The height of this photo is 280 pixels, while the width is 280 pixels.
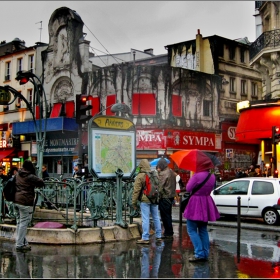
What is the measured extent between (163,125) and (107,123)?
21.3 metres

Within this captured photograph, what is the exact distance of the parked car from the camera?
1444cm

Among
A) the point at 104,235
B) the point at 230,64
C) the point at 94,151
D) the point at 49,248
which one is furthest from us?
the point at 230,64

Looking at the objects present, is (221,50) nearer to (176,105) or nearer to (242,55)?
(242,55)

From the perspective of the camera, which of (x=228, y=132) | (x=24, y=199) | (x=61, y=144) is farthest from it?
(x=61, y=144)

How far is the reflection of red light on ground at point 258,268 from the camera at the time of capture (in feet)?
23.2

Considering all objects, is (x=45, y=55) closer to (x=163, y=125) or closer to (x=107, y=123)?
(x=163, y=125)

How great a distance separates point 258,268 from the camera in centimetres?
753

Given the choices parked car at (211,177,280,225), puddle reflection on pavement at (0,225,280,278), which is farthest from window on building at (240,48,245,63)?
puddle reflection on pavement at (0,225,280,278)

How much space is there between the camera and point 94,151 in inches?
416

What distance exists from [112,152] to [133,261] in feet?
11.9

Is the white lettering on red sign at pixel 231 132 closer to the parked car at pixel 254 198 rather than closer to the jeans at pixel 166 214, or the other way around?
the parked car at pixel 254 198

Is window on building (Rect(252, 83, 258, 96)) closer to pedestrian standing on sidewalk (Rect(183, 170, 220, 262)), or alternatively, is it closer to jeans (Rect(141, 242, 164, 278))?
jeans (Rect(141, 242, 164, 278))

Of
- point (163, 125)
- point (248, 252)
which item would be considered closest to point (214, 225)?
point (248, 252)

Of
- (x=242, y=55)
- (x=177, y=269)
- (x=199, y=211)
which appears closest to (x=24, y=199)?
(x=177, y=269)
